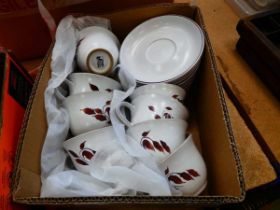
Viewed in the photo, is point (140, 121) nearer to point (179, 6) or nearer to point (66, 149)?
point (66, 149)

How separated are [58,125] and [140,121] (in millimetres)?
152

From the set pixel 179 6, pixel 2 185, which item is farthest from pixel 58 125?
pixel 179 6

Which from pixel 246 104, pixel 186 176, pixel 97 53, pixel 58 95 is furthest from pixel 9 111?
pixel 246 104

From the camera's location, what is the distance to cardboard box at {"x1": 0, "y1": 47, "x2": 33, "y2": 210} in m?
0.42

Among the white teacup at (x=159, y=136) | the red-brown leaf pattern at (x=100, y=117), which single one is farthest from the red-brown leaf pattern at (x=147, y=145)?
the red-brown leaf pattern at (x=100, y=117)

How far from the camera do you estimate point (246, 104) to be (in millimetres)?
617

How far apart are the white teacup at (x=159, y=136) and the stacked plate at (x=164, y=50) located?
11 cm

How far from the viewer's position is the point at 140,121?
53 cm

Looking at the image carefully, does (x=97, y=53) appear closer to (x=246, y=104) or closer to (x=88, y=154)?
(x=88, y=154)

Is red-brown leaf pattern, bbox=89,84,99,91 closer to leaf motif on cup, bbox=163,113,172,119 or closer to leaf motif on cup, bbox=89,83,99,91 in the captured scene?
leaf motif on cup, bbox=89,83,99,91

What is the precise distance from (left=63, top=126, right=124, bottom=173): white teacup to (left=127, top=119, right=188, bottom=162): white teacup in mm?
41

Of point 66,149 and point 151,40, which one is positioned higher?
point 151,40

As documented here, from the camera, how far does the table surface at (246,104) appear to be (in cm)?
53

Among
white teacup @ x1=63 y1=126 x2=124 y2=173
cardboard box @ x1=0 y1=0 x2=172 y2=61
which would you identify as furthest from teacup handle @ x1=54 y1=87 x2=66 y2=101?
cardboard box @ x1=0 y1=0 x2=172 y2=61
